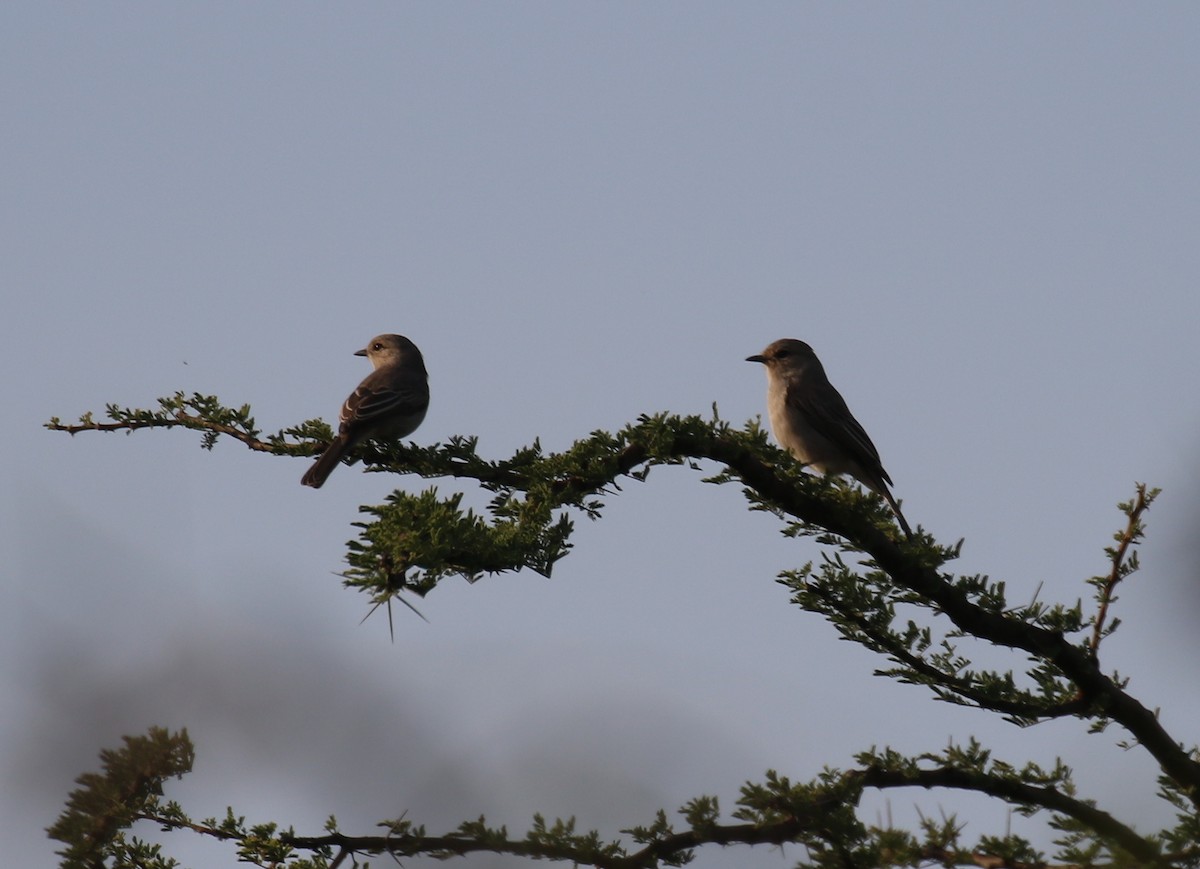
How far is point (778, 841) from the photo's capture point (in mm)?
4047

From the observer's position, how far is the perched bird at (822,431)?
10969 mm

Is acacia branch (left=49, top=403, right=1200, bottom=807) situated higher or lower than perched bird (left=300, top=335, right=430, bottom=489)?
lower

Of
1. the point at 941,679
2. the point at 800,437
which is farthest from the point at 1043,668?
the point at 800,437

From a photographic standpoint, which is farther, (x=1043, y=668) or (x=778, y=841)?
(x=1043, y=668)

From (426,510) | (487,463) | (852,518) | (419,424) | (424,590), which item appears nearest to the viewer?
(424,590)

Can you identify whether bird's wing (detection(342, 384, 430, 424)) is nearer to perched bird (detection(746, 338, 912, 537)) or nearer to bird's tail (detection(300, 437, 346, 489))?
bird's tail (detection(300, 437, 346, 489))

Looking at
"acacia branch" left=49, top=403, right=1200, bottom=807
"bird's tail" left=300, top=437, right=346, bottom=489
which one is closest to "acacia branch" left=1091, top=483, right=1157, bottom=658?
"acacia branch" left=49, top=403, right=1200, bottom=807

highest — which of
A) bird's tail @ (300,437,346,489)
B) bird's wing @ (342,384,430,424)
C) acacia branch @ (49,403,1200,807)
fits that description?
bird's wing @ (342,384,430,424)

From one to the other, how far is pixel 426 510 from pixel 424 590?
1.34 ft

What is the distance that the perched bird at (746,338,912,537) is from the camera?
11.0 meters

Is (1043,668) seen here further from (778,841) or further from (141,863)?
(141,863)

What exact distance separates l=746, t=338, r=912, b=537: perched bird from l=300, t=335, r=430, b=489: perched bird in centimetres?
332

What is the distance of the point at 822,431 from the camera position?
11.1 meters

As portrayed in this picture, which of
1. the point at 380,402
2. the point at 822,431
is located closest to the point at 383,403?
the point at 380,402
